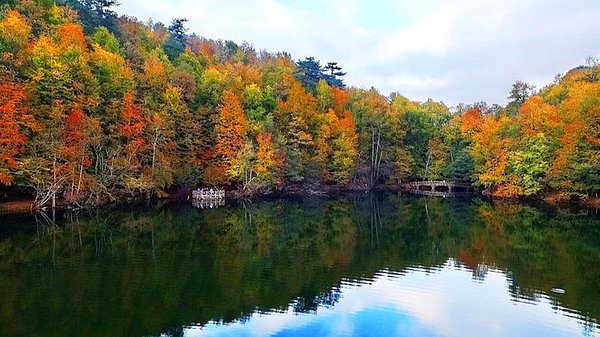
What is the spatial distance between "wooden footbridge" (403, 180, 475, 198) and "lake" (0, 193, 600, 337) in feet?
80.3

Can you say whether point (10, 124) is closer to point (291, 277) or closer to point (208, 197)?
point (208, 197)

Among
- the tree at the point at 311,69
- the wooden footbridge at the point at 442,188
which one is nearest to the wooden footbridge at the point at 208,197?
the wooden footbridge at the point at 442,188

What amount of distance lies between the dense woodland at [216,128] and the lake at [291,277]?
5.93m

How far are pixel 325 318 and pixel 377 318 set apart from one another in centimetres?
142

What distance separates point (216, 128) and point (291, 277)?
30175 mm

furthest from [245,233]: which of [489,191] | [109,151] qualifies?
[489,191]

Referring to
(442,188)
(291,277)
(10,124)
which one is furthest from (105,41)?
(291,277)

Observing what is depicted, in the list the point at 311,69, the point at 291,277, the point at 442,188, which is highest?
the point at 311,69

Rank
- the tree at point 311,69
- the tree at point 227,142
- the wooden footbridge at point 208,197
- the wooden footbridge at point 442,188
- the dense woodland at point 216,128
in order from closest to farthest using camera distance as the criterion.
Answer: the dense woodland at point 216,128
the wooden footbridge at point 208,197
the tree at point 227,142
the wooden footbridge at point 442,188
the tree at point 311,69

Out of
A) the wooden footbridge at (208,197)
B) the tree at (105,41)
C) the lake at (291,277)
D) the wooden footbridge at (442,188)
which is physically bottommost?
the lake at (291,277)

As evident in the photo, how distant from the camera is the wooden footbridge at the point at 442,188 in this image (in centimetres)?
5547

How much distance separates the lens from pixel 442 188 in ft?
197

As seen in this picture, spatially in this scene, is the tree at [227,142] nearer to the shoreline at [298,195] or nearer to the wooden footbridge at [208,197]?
the wooden footbridge at [208,197]

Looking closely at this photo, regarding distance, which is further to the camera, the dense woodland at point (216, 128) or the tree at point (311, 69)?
the tree at point (311, 69)
